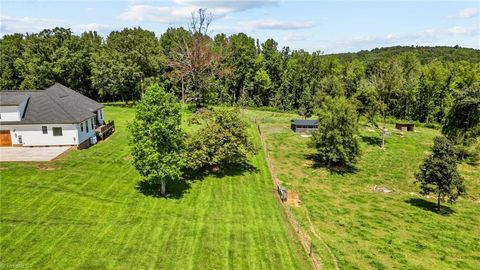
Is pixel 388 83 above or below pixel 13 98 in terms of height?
above

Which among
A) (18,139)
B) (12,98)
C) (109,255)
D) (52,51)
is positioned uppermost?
(52,51)

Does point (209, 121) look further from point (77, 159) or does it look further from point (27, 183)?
point (27, 183)

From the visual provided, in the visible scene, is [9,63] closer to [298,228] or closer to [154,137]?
[154,137]

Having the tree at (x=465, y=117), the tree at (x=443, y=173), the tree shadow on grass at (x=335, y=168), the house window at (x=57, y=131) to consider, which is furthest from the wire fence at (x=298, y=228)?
the tree at (x=465, y=117)

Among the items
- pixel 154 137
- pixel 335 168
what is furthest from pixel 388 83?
pixel 154 137

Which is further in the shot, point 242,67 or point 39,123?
point 242,67

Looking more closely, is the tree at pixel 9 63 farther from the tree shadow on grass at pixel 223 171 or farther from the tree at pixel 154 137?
the tree at pixel 154 137

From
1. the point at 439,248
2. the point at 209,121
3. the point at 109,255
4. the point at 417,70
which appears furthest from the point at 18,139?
the point at 417,70
